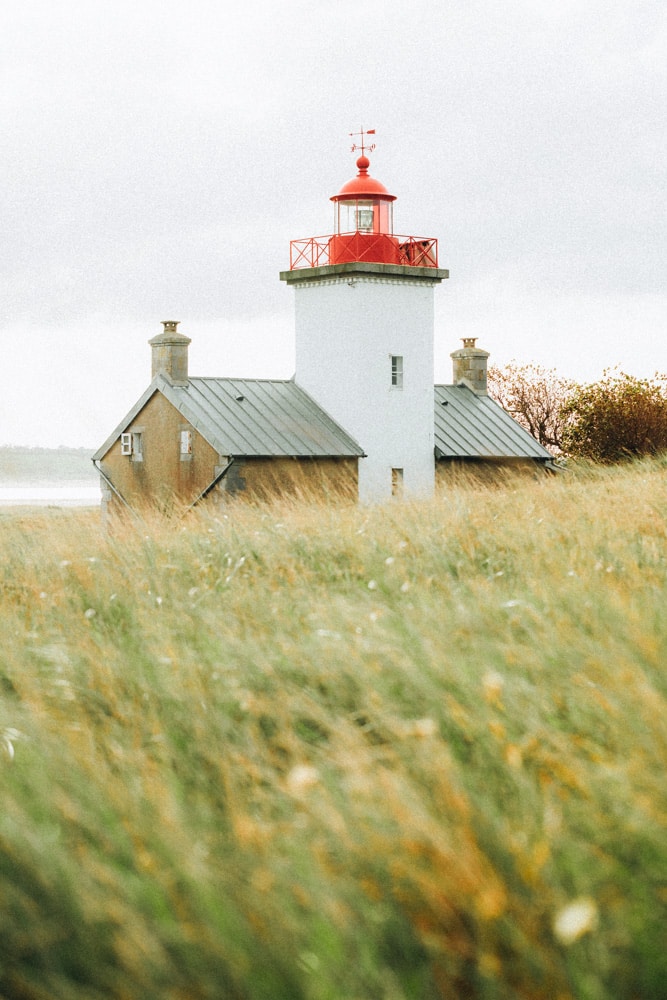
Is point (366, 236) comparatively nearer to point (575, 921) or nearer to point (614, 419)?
point (614, 419)

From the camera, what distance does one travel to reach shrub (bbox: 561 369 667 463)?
40500 mm

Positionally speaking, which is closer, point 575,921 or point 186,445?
point 575,921

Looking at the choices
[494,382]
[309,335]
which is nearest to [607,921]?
[309,335]

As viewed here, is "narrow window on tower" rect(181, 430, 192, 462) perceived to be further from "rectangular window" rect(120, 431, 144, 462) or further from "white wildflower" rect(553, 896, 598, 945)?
"white wildflower" rect(553, 896, 598, 945)

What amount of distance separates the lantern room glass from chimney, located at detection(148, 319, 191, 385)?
5087 mm

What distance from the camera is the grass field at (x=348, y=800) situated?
9.53 ft

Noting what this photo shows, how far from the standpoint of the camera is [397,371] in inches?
1215

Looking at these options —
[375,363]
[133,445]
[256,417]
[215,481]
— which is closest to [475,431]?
[375,363]

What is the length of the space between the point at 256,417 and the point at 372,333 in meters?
3.78

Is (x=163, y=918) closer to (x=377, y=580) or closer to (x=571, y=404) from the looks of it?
(x=377, y=580)

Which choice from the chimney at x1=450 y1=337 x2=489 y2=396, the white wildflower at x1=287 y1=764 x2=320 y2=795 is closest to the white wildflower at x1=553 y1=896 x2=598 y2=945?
the white wildflower at x1=287 y1=764 x2=320 y2=795

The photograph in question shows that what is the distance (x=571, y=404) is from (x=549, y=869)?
4090 centimetres

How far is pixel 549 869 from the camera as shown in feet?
9.78

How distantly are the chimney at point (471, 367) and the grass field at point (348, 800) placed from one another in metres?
29.3
